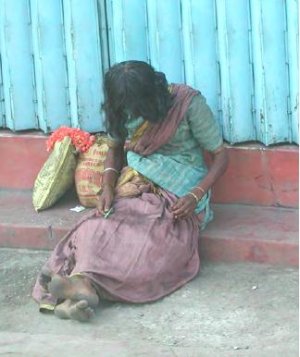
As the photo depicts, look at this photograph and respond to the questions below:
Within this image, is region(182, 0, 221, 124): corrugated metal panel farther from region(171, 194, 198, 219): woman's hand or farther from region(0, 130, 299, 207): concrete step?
region(171, 194, 198, 219): woman's hand

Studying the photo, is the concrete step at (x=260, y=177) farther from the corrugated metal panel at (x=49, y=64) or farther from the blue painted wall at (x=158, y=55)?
the corrugated metal panel at (x=49, y=64)

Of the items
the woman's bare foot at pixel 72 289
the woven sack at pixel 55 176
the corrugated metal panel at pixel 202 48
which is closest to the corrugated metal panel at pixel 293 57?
the corrugated metal panel at pixel 202 48

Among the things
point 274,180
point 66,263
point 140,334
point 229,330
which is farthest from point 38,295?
point 274,180

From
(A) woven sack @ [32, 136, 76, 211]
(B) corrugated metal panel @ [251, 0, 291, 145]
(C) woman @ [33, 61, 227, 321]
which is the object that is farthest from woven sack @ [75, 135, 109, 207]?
(B) corrugated metal panel @ [251, 0, 291, 145]

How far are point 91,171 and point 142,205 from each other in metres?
0.49

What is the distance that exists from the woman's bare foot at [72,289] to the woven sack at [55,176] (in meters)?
0.90

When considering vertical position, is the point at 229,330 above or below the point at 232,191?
below

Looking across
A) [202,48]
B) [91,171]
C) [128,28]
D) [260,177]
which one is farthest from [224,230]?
[128,28]

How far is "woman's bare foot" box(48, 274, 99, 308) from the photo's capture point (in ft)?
15.9

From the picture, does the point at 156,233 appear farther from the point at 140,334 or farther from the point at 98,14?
the point at 98,14

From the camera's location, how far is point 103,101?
18.4ft

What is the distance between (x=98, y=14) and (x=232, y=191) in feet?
3.60

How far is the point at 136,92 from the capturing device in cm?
496

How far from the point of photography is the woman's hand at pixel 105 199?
5230 mm
